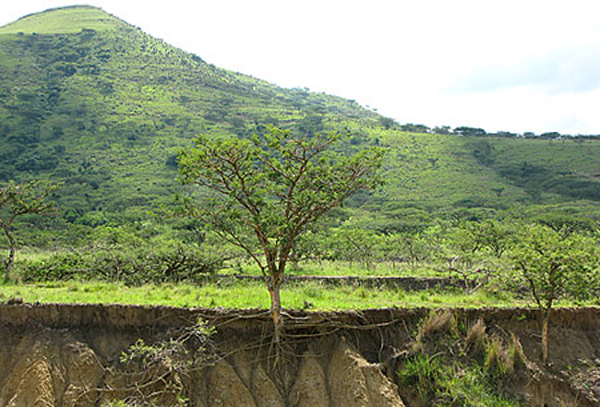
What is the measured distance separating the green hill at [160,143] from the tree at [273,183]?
35.6m

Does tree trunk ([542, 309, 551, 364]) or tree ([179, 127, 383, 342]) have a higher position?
tree ([179, 127, 383, 342])

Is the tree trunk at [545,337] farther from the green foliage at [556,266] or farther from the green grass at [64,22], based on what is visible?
the green grass at [64,22]

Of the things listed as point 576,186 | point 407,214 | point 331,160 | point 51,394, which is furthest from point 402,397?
point 576,186

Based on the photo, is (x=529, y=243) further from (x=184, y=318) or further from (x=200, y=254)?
(x=200, y=254)

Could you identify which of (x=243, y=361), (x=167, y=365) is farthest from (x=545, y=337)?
(x=167, y=365)

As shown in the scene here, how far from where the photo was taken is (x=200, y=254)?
19516 millimetres

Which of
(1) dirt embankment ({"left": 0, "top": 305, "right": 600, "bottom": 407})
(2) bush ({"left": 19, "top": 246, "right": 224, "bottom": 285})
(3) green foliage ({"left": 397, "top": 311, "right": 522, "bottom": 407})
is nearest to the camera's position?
(1) dirt embankment ({"left": 0, "top": 305, "right": 600, "bottom": 407})

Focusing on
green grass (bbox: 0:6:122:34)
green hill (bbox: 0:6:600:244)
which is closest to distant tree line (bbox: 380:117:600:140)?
green hill (bbox: 0:6:600:244)

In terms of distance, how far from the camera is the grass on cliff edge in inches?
460

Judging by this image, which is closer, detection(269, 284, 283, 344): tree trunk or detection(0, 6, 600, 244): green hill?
detection(269, 284, 283, 344): tree trunk

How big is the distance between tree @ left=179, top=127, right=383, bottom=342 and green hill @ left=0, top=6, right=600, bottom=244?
3555 cm

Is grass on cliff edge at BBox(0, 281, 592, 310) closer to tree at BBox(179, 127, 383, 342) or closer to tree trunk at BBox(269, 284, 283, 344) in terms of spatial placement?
tree trunk at BBox(269, 284, 283, 344)

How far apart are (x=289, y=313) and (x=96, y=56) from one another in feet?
352

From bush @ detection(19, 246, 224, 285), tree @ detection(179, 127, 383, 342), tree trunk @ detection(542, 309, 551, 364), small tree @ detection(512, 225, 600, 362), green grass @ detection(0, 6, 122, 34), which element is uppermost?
green grass @ detection(0, 6, 122, 34)
